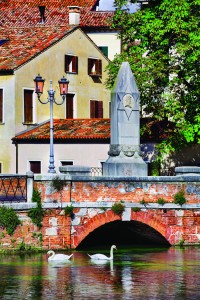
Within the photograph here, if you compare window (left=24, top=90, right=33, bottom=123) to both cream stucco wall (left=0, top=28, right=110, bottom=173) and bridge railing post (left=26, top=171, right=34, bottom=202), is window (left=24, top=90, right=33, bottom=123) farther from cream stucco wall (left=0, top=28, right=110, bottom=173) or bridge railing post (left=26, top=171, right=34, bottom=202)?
bridge railing post (left=26, top=171, right=34, bottom=202)

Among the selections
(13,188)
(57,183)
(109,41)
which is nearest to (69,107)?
(109,41)

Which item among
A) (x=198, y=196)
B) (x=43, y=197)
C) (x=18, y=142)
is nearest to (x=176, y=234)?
(x=198, y=196)

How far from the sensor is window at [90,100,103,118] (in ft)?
216

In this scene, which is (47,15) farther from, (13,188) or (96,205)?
(13,188)

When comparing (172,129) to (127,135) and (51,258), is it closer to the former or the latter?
(127,135)

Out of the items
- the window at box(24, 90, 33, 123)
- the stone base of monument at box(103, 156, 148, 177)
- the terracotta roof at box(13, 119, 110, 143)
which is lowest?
the stone base of monument at box(103, 156, 148, 177)

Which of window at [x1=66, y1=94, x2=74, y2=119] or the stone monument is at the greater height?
window at [x1=66, y1=94, x2=74, y2=119]

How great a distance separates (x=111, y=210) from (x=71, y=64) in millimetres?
21937

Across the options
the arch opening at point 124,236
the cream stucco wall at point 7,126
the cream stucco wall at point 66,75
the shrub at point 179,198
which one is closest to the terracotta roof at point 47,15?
the cream stucco wall at point 66,75

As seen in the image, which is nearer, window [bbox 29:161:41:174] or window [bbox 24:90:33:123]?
window [bbox 29:161:41:174]

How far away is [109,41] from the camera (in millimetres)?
78312

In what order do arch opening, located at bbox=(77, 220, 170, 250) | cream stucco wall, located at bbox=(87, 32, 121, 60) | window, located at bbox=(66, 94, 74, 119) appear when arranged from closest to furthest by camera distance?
arch opening, located at bbox=(77, 220, 170, 250), window, located at bbox=(66, 94, 74, 119), cream stucco wall, located at bbox=(87, 32, 121, 60)

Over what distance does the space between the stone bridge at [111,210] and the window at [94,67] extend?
69.0ft

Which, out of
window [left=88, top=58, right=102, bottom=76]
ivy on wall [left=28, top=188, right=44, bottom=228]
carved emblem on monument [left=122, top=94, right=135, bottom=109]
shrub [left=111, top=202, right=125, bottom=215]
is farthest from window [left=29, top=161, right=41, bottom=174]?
ivy on wall [left=28, top=188, right=44, bottom=228]
